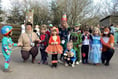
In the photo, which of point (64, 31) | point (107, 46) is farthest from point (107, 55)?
point (64, 31)

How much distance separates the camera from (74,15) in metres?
27.5

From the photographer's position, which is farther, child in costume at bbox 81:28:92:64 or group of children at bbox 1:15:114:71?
child in costume at bbox 81:28:92:64

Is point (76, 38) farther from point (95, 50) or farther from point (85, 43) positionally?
point (95, 50)

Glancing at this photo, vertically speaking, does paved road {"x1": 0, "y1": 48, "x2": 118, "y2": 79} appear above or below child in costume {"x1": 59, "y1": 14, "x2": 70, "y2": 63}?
below

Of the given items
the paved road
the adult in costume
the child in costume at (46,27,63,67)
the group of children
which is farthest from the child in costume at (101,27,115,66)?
the adult in costume

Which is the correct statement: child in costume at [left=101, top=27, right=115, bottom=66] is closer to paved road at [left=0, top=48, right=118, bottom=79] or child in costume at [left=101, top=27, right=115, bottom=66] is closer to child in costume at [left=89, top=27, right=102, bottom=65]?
child in costume at [left=89, top=27, right=102, bottom=65]

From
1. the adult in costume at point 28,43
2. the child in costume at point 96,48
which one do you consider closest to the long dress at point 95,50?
the child in costume at point 96,48

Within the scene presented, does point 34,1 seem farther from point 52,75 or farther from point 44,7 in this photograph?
point 52,75

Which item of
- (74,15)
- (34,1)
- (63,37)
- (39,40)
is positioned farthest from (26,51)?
(34,1)

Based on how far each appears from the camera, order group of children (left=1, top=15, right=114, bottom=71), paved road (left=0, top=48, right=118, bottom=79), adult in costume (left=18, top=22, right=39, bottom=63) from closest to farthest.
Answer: paved road (left=0, top=48, right=118, bottom=79), group of children (left=1, top=15, right=114, bottom=71), adult in costume (left=18, top=22, right=39, bottom=63)

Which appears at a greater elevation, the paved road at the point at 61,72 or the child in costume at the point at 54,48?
the child in costume at the point at 54,48

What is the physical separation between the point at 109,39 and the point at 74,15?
21232 mm

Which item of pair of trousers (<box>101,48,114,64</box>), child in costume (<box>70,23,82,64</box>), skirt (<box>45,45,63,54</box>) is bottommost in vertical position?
pair of trousers (<box>101,48,114,64</box>)

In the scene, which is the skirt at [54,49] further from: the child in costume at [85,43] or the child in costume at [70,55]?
the child in costume at [85,43]
